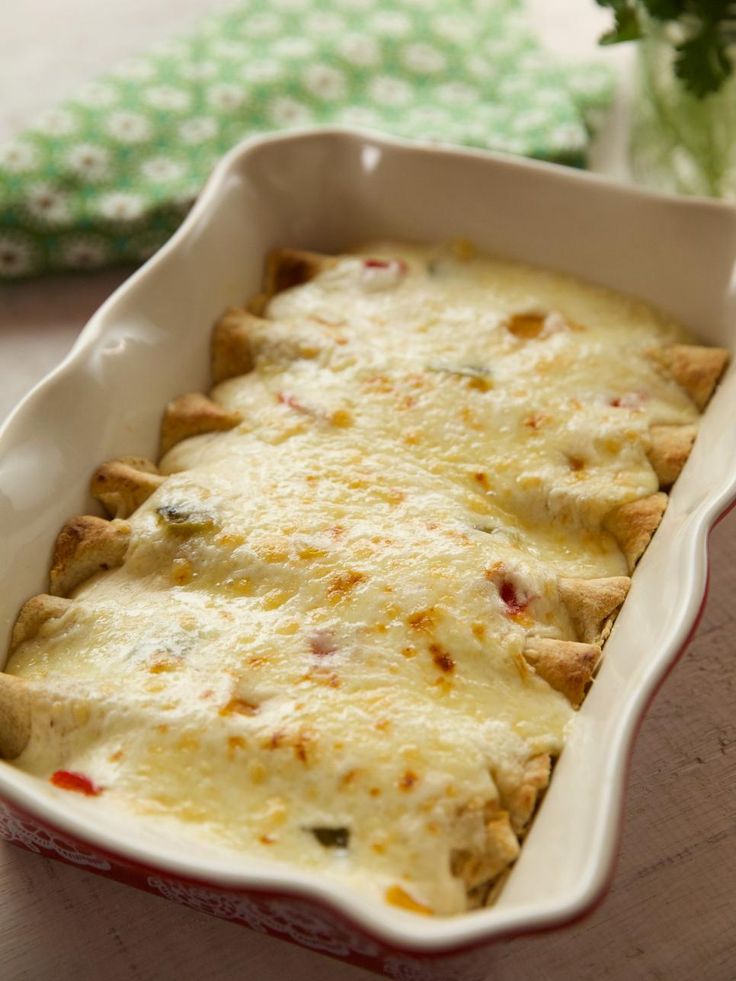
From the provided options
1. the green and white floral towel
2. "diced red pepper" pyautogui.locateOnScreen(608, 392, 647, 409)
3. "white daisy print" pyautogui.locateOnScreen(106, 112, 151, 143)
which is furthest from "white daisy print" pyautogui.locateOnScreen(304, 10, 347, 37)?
"diced red pepper" pyautogui.locateOnScreen(608, 392, 647, 409)

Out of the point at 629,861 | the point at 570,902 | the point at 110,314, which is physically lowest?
the point at 629,861

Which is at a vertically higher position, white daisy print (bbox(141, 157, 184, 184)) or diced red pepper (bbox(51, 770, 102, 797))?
white daisy print (bbox(141, 157, 184, 184))

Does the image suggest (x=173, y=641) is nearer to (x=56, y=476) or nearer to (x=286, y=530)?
(x=286, y=530)

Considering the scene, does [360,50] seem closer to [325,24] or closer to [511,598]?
[325,24]

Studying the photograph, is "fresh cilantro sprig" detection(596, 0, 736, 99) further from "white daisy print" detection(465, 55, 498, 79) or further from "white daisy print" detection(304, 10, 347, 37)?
"white daisy print" detection(304, 10, 347, 37)

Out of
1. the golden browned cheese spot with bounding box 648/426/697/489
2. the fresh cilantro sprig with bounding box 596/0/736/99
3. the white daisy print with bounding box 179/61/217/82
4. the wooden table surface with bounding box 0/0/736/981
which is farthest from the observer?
the white daisy print with bounding box 179/61/217/82

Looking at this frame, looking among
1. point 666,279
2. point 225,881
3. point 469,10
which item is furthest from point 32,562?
point 469,10

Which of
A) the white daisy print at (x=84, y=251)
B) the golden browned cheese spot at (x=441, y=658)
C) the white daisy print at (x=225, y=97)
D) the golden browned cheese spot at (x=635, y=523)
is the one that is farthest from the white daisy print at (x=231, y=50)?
the golden browned cheese spot at (x=441, y=658)

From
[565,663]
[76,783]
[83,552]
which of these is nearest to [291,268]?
[83,552]

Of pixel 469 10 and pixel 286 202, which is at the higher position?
pixel 469 10
